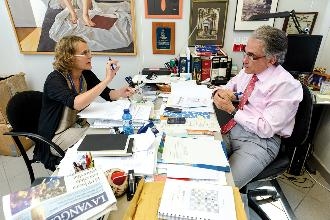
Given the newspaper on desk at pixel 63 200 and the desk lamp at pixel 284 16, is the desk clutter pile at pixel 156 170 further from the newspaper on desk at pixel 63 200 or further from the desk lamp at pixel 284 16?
the desk lamp at pixel 284 16

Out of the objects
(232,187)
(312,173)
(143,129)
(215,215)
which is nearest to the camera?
(215,215)

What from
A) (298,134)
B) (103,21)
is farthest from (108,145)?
(103,21)

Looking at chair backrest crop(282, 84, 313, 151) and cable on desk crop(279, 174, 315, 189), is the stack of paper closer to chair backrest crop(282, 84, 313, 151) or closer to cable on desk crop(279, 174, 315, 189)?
chair backrest crop(282, 84, 313, 151)

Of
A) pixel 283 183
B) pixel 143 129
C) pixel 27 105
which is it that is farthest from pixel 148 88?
pixel 283 183

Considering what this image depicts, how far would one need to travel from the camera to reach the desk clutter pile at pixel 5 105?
2273 mm

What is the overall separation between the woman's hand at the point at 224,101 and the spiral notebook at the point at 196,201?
2.37ft

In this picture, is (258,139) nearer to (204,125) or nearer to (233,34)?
(204,125)

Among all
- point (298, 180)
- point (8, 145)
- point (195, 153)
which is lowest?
point (298, 180)

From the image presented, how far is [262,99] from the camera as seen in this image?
1.46m

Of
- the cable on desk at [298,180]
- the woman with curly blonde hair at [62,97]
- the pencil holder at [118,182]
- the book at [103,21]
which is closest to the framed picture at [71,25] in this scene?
the book at [103,21]

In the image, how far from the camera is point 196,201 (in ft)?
2.67

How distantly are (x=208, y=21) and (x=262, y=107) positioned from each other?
45.5 inches

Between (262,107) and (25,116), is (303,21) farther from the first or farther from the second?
(25,116)

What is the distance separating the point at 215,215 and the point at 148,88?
4.43 feet
